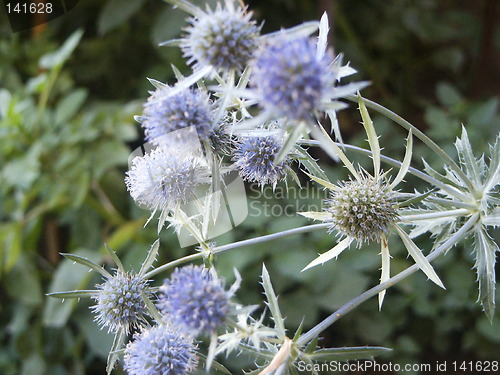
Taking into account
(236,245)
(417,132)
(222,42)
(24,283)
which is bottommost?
(24,283)

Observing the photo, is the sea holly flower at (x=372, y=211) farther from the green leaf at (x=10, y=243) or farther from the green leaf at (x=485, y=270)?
the green leaf at (x=10, y=243)

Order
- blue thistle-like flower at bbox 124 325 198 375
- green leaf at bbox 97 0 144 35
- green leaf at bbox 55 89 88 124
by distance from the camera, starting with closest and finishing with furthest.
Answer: blue thistle-like flower at bbox 124 325 198 375 → green leaf at bbox 55 89 88 124 → green leaf at bbox 97 0 144 35

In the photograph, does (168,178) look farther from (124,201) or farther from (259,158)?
(124,201)

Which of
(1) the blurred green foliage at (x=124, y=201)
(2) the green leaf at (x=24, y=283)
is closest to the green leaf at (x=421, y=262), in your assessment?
(1) the blurred green foliage at (x=124, y=201)

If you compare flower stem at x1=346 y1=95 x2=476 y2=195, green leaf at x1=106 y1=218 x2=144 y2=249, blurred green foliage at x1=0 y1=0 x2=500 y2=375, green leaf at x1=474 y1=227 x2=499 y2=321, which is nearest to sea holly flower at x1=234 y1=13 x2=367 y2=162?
flower stem at x1=346 y1=95 x2=476 y2=195

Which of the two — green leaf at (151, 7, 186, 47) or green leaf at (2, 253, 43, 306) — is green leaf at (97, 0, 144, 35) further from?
green leaf at (2, 253, 43, 306)

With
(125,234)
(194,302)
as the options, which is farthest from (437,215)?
(125,234)
